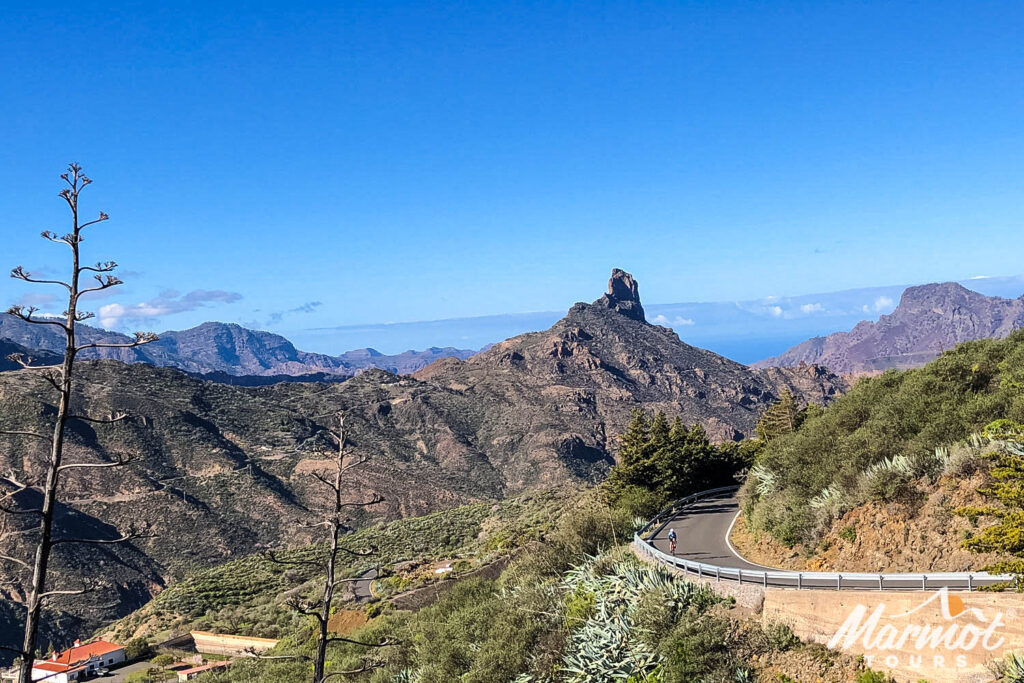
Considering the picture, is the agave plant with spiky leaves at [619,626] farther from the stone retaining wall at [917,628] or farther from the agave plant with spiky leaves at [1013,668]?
the agave plant with spiky leaves at [1013,668]

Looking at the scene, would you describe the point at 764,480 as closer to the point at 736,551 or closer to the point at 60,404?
the point at 736,551

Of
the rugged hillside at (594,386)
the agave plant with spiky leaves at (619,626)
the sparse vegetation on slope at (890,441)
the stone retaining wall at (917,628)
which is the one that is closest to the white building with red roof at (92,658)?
the agave plant with spiky leaves at (619,626)

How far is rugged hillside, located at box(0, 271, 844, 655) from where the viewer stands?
260ft

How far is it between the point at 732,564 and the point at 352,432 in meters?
108

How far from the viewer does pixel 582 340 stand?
624ft

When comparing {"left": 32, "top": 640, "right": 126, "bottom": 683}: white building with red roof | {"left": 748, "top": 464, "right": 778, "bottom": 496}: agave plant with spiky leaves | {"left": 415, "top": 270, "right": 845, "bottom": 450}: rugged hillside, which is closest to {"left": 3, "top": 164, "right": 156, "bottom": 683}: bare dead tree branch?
{"left": 748, "top": 464, "right": 778, "bottom": 496}: agave plant with spiky leaves

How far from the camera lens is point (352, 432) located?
123m

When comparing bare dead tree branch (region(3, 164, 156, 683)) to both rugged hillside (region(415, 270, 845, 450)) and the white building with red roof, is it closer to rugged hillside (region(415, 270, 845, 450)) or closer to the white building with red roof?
the white building with red roof

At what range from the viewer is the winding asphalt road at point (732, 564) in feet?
48.9

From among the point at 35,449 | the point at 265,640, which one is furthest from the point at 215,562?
the point at 265,640

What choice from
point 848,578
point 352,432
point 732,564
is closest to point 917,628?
point 848,578

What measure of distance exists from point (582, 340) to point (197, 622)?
148 metres

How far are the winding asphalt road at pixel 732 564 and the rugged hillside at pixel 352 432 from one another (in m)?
15.6

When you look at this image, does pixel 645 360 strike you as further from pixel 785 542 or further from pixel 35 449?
pixel 785 542
